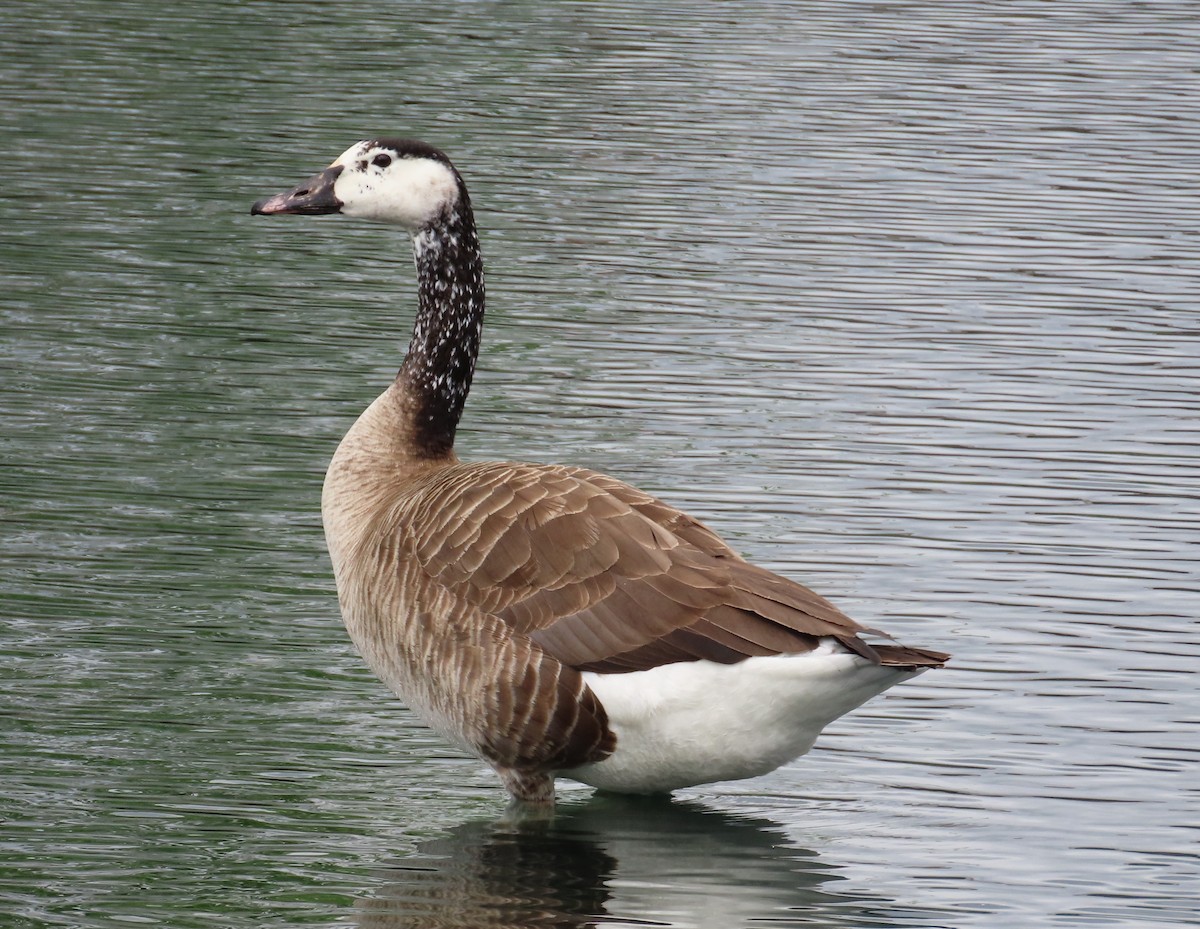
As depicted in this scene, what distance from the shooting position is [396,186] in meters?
8.37

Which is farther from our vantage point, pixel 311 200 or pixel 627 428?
pixel 627 428

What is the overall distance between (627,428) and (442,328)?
3353 millimetres

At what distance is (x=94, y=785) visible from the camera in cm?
744

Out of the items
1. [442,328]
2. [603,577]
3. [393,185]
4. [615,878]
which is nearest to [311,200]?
[393,185]

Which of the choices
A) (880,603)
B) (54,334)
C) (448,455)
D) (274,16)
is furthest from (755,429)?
(274,16)

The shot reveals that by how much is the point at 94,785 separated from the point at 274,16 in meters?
17.1

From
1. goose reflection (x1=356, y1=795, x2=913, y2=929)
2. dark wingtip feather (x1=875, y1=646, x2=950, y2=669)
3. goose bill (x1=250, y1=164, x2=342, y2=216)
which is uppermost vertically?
goose bill (x1=250, y1=164, x2=342, y2=216)

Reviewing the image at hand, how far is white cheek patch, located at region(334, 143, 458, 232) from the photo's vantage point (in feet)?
27.5

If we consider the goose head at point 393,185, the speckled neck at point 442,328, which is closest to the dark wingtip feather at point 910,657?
the speckled neck at point 442,328

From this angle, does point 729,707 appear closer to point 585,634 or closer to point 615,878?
point 585,634

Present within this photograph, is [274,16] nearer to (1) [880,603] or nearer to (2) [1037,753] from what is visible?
(1) [880,603]

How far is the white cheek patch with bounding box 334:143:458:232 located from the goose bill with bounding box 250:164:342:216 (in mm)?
37

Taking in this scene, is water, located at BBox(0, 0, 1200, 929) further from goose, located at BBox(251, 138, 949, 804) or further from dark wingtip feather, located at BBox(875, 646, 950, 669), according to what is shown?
dark wingtip feather, located at BBox(875, 646, 950, 669)

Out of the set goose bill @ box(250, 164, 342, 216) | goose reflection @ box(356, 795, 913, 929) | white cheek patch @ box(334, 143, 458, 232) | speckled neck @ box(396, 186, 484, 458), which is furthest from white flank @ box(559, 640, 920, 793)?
goose bill @ box(250, 164, 342, 216)
